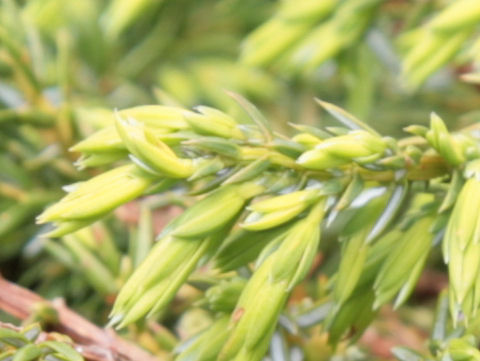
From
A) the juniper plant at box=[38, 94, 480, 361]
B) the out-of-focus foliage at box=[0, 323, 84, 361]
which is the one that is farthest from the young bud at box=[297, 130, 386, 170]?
the out-of-focus foliage at box=[0, 323, 84, 361]

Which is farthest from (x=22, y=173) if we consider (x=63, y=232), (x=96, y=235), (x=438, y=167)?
(x=438, y=167)

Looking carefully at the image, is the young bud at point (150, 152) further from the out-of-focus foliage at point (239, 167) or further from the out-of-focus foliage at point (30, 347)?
the out-of-focus foliage at point (30, 347)

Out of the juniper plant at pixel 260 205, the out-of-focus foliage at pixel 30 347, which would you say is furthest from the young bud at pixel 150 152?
the out-of-focus foliage at pixel 30 347

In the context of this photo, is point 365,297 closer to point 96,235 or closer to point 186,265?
point 186,265

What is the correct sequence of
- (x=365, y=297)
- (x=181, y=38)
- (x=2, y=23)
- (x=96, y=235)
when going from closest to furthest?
(x=365, y=297)
(x=96, y=235)
(x=2, y=23)
(x=181, y=38)

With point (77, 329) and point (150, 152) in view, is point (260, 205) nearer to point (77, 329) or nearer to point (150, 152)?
point (150, 152)
